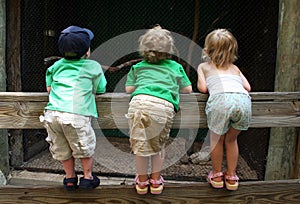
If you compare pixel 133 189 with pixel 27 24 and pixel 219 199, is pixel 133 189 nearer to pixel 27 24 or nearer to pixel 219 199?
pixel 219 199

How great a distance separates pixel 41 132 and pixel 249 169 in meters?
2.50

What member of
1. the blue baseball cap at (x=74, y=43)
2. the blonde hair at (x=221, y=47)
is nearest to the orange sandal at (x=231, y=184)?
the blonde hair at (x=221, y=47)

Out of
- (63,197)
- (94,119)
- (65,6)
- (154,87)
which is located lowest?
(63,197)

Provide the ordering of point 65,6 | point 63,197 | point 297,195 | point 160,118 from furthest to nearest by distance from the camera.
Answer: point 65,6 < point 297,195 < point 63,197 < point 160,118

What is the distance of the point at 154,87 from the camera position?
4.31ft

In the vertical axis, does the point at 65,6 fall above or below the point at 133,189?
above

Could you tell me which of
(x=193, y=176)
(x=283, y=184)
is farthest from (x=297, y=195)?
(x=193, y=176)

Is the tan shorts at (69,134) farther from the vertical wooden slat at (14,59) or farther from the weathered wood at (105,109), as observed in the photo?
the vertical wooden slat at (14,59)

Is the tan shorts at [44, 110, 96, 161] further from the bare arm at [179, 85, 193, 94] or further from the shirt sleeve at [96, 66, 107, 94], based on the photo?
the bare arm at [179, 85, 193, 94]

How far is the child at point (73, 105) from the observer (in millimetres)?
1271

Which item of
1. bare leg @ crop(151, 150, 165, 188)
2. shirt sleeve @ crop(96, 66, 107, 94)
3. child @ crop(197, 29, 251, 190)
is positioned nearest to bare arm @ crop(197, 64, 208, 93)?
child @ crop(197, 29, 251, 190)

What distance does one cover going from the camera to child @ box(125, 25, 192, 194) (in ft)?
4.16

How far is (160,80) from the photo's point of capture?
52.5 inches

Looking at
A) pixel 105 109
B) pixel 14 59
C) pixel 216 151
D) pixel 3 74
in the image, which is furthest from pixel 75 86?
pixel 14 59
